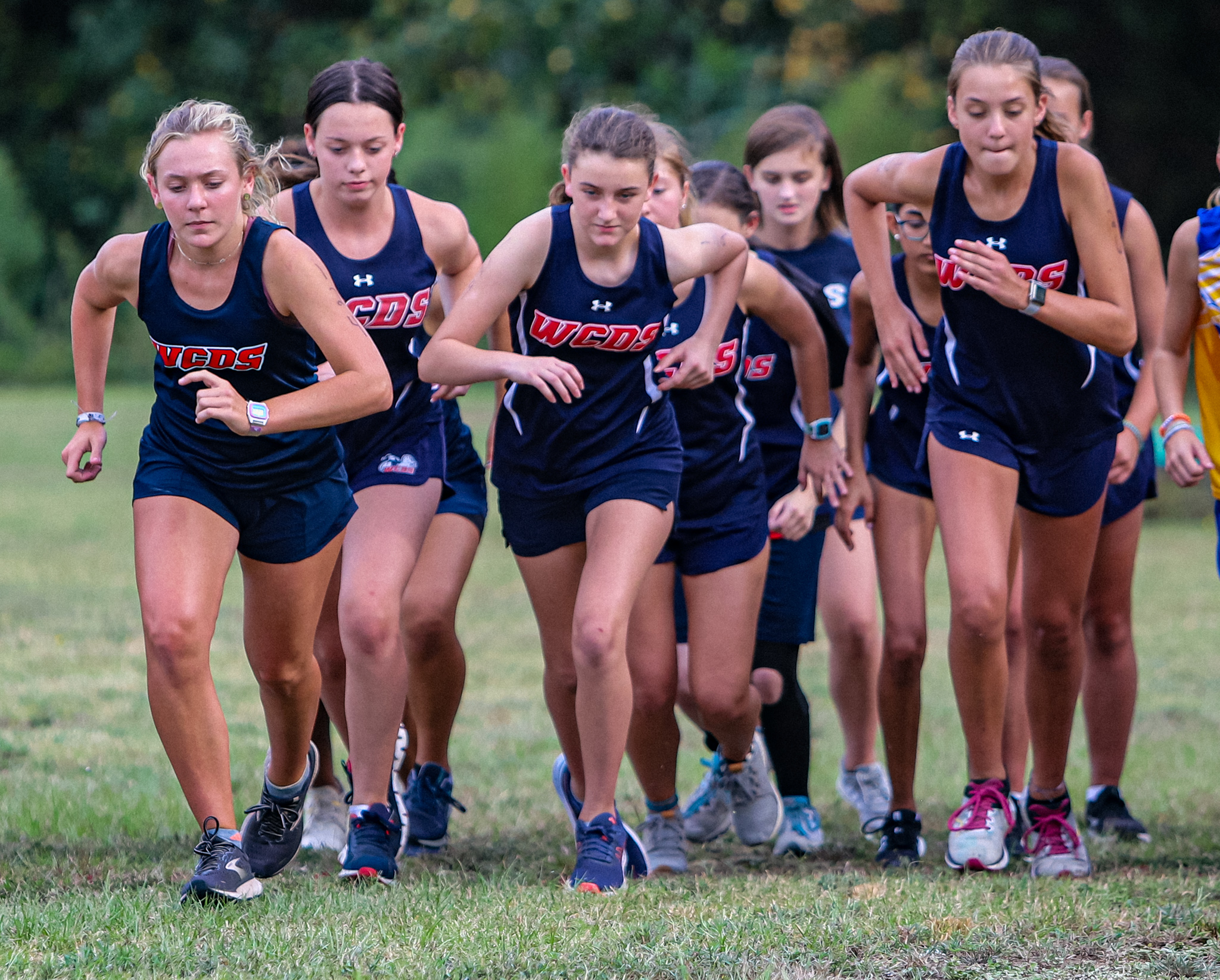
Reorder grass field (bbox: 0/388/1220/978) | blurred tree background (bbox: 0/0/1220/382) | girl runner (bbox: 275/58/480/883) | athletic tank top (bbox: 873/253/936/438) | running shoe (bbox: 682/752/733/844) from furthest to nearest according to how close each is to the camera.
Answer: blurred tree background (bbox: 0/0/1220/382) → running shoe (bbox: 682/752/733/844) → athletic tank top (bbox: 873/253/936/438) → girl runner (bbox: 275/58/480/883) → grass field (bbox: 0/388/1220/978)

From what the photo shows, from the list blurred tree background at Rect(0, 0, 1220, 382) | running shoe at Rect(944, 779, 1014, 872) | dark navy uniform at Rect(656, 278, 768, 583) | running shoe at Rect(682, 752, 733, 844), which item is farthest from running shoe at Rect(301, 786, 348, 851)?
blurred tree background at Rect(0, 0, 1220, 382)

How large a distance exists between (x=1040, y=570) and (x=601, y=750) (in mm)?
1496

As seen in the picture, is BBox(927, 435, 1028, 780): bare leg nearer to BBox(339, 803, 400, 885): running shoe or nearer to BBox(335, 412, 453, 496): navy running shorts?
BBox(335, 412, 453, 496): navy running shorts

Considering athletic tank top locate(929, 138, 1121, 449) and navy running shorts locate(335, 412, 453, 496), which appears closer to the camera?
athletic tank top locate(929, 138, 1121, 449)

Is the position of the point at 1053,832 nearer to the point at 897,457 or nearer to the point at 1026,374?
the point at 897,457

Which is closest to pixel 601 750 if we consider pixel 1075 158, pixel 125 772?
pixel 1075 158

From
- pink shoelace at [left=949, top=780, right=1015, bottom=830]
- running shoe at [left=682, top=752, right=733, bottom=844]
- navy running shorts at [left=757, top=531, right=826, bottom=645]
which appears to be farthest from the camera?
navy running shorts at [left=757, top=531, right=826, bottom=645]

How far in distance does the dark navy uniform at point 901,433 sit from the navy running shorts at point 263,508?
1919mm

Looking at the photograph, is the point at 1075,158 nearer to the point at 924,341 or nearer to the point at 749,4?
the point at 924,341

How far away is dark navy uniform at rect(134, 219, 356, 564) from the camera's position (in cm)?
430

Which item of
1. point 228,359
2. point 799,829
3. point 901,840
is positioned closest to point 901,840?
point 901,840

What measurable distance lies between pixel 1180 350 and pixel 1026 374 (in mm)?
507

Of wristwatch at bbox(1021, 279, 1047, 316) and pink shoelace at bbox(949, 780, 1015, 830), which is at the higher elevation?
wristwatch at bbox(1021, 279, 1047, 316)

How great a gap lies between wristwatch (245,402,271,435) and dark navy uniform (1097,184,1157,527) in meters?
2.88
